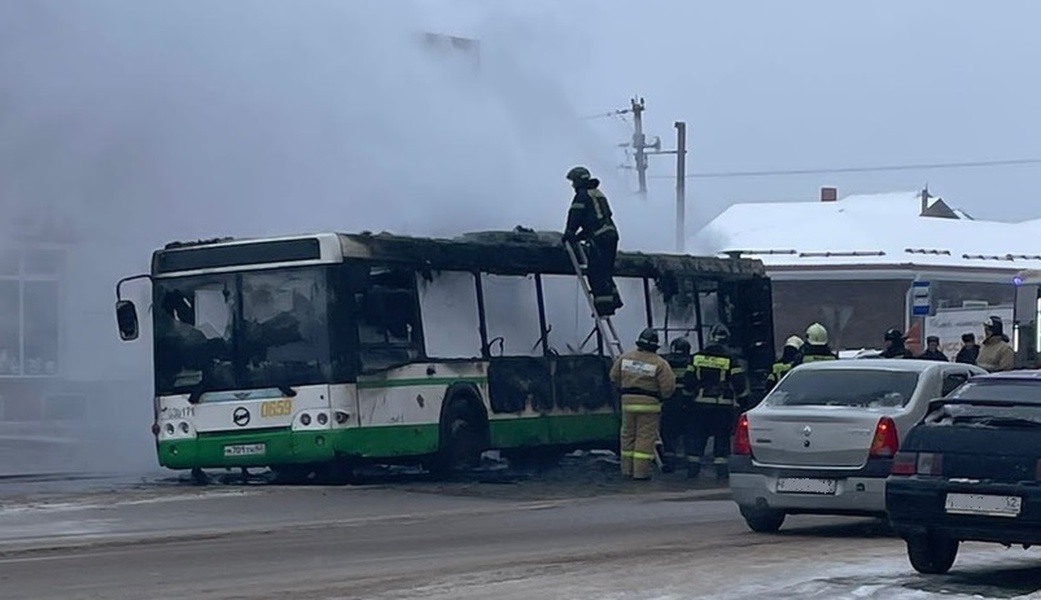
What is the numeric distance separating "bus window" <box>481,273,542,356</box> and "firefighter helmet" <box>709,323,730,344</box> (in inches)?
95.9

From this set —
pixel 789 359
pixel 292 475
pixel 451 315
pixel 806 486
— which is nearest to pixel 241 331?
pixel 292 475

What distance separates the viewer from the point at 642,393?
68.8 feet

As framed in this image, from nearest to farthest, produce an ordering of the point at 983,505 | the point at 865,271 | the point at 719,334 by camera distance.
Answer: the point at 983,505 → the point at 719,334 → the point at 865,271

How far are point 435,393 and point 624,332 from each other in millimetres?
4103

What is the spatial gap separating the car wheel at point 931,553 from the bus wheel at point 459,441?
8911mm

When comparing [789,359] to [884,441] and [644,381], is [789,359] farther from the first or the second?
[884,441]

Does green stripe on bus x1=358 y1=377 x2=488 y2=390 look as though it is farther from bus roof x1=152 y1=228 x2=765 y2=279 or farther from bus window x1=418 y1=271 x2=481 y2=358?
bus roof x1=152 y1=228 x2=765 y2=279

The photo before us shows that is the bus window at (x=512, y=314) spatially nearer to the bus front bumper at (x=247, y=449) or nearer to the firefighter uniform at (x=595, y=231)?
the firefighter uniform at (x=595, y=231)

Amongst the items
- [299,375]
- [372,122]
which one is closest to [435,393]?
[299,375]

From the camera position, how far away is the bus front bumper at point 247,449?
19531 mm

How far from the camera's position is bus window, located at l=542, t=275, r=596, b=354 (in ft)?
74.8

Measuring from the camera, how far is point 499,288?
22.1 metres

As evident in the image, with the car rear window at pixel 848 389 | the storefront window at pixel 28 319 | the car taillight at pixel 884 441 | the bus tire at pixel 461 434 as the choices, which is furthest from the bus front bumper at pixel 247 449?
the storefront window at pixel 28 319

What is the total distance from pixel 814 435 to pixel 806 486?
0.42 metres
